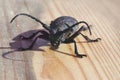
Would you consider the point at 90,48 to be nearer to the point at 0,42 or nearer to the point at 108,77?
the point at 108,77

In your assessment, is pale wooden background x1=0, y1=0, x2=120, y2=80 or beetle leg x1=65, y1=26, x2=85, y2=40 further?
beetle leg x1=65, y1=26, x2=85, y2=40

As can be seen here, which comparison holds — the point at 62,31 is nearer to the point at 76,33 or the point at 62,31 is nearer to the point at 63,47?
the point at 76,33

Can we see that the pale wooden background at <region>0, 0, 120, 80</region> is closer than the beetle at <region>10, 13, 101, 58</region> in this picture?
Yes

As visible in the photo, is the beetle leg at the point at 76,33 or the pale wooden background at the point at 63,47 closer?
the pale wooden background at the point at 63,47

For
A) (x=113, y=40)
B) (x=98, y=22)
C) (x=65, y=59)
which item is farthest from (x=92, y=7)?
(x=65, y=59)

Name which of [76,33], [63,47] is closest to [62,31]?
[76,33]

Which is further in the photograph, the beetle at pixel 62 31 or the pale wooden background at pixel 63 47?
the beetle at pixel 62 31

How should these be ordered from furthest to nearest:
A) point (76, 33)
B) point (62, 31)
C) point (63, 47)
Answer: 1. point (62, 31)
2. point (76, 33)
3. point (63, 47)

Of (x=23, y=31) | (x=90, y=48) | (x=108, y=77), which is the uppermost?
(x=23, y=31)
